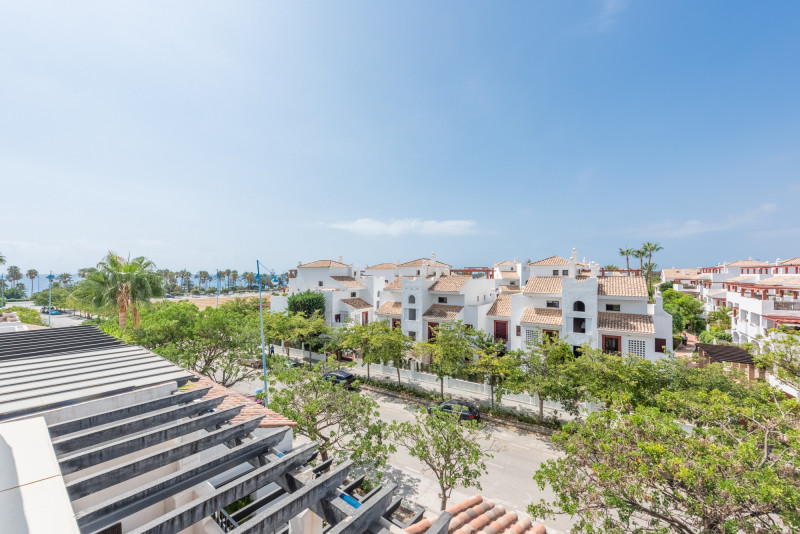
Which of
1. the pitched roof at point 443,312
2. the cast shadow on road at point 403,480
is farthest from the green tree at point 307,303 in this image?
the cast shadow on road at point 403,480

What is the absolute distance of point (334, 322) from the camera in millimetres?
40844

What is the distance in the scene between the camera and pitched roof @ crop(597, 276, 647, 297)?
88.6 feet

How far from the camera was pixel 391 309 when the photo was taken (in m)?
37.2

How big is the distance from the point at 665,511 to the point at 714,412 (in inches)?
148

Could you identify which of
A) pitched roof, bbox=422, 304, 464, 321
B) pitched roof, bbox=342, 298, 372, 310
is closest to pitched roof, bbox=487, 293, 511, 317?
pitched roof, bbox=422, 304, 464, 321

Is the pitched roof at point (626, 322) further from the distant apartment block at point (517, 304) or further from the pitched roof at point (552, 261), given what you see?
the pitched roof at point (552, 261)

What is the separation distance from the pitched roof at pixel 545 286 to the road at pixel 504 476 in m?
12.7

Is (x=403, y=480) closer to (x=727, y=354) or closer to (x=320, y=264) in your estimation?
(x=727, y=354)

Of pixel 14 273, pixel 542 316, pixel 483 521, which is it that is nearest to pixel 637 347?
pixel 542 316

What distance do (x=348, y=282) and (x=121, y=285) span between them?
26.9 m

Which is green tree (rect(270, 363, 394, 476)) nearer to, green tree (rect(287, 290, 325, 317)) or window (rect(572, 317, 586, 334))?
window (rect(572, 317, 586, 334))

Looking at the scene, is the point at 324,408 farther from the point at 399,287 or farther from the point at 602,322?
the point at 399,287

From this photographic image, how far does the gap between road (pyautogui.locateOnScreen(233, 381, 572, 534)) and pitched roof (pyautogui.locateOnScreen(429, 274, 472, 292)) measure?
1486cm

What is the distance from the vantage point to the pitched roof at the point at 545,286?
29734 mm
